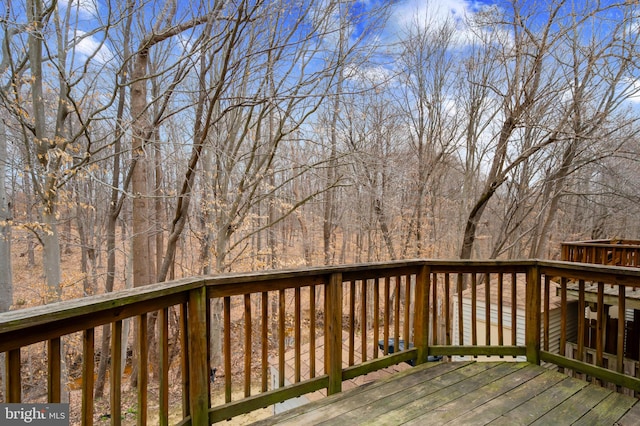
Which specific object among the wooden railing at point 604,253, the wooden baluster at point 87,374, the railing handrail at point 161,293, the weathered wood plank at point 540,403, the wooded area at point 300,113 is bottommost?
the weathered wood plank at point 540,403

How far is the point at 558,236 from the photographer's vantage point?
16859mm

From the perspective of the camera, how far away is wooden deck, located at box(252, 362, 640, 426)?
2.13 m

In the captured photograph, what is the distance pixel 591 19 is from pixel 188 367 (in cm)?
844

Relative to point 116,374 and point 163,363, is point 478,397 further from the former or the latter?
point 116,374

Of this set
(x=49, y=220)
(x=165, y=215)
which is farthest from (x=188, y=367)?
(x=165, y=215)

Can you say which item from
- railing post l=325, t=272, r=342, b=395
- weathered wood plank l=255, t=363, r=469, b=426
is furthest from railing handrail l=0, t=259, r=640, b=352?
weathered wood plank l=255, t=363, r=469, b=426

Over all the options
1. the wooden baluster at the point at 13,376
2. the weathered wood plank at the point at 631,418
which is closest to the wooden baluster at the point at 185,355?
the wooden baluster at the point at 13,376

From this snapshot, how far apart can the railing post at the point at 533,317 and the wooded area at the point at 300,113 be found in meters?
4.21

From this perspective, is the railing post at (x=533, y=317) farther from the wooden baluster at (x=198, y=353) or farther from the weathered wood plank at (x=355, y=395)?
the wooden baluster at (x=198, y=353)

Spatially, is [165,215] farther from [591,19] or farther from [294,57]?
[591,19]

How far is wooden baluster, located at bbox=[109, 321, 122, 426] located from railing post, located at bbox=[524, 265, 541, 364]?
3158 mm

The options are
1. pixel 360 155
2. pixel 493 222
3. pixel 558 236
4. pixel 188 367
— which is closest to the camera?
pixel 188 367

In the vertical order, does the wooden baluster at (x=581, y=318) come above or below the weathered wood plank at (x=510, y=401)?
above

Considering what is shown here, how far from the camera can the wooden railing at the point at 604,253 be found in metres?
6.75
